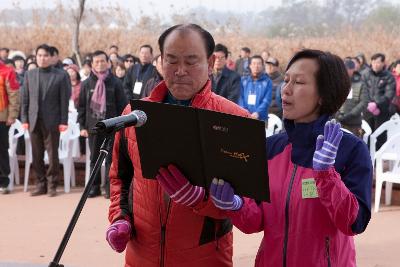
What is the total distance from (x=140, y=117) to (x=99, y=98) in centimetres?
666

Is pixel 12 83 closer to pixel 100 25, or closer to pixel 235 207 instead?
pixel 235 207

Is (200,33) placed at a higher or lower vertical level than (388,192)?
higher

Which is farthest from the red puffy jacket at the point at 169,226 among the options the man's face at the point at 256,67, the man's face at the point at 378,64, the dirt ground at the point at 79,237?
the man's face at the point at 378,64

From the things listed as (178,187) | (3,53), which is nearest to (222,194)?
(178,187)

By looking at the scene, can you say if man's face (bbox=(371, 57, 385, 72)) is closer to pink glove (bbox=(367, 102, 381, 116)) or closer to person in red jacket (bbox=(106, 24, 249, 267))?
pink glove (bbox=(367, 102, 381, 116))

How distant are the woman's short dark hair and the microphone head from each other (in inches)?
23.6

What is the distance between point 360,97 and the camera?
10125 mm

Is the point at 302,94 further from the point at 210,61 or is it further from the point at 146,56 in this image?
the point at 146,56

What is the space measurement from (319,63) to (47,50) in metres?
6.79

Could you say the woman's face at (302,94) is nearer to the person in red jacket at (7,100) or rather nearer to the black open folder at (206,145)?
the black open folder at (206,145)

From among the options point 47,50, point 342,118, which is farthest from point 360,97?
point 47,50

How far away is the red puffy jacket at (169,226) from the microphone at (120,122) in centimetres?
42

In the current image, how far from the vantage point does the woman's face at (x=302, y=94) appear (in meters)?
2.57

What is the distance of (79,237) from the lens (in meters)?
7.22
